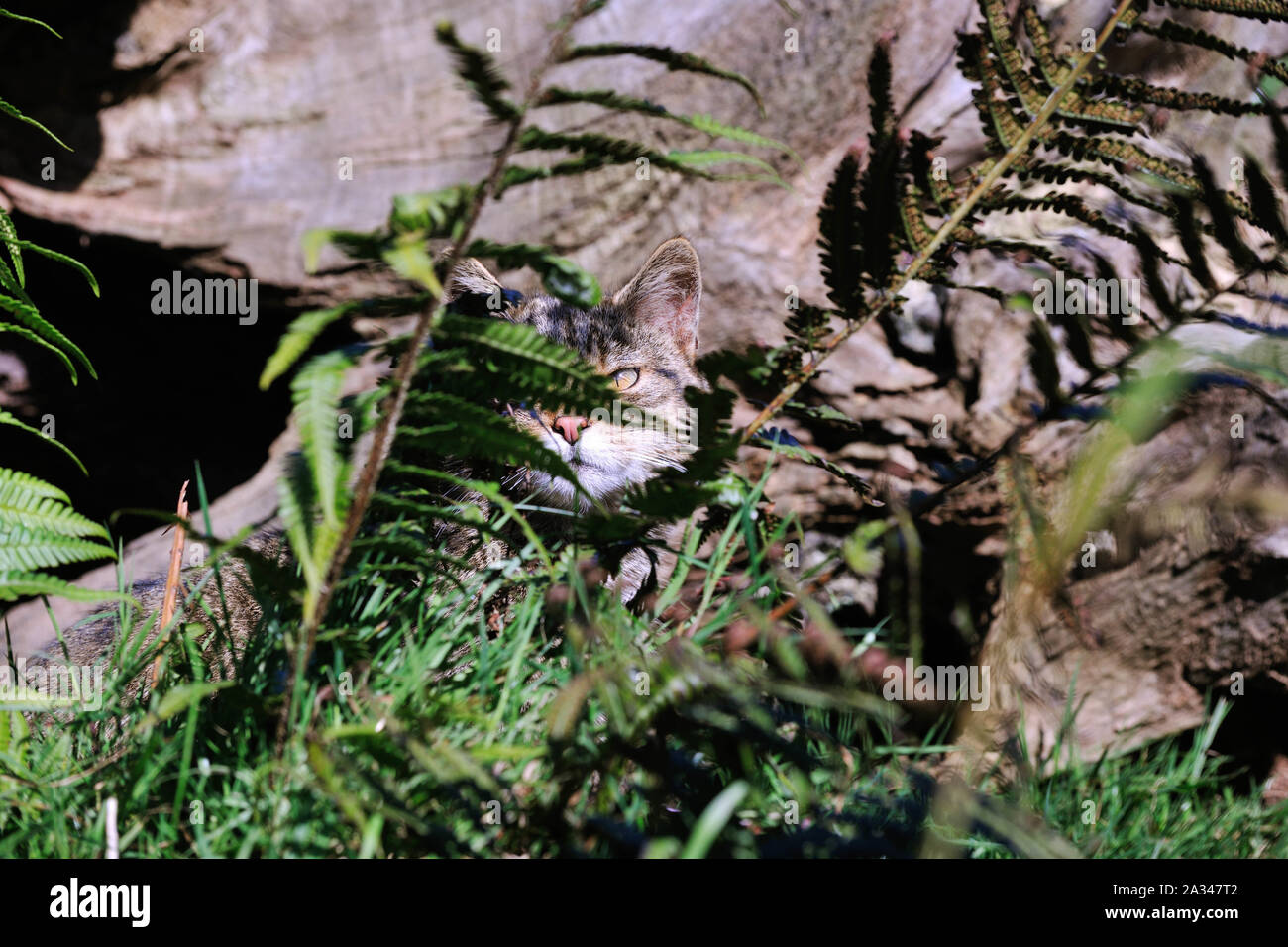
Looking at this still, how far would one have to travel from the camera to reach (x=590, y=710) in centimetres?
162

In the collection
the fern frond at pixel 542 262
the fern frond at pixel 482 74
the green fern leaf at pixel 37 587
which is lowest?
the green fern leaf at pixel 37 587

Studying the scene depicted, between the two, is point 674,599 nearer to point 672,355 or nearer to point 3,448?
point 672,355

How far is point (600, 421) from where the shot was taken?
3637 mm

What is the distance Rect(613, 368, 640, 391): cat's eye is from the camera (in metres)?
3.99

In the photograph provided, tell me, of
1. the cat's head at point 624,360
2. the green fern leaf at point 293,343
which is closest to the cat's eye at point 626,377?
the cat's head at point 624,360

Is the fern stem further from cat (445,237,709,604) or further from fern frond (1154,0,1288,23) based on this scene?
cat (445,237,709,604)

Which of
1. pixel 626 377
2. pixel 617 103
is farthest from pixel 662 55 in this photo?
pixel 626 377

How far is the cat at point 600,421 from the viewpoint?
118 inches

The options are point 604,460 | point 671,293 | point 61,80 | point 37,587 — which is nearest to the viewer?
point 37,587

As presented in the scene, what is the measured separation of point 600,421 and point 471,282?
76 cm

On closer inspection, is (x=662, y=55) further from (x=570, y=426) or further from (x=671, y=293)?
(x=671, y=293)

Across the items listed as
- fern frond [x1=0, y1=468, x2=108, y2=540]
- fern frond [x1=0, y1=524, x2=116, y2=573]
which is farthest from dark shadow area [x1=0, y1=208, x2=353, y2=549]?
fern frond [x1=0, y1=524, x2=116, y2=573]

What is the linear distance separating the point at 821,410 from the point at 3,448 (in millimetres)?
4926

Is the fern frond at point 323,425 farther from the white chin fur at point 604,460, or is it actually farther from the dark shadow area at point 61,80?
the dark shadow area at point 61,80
